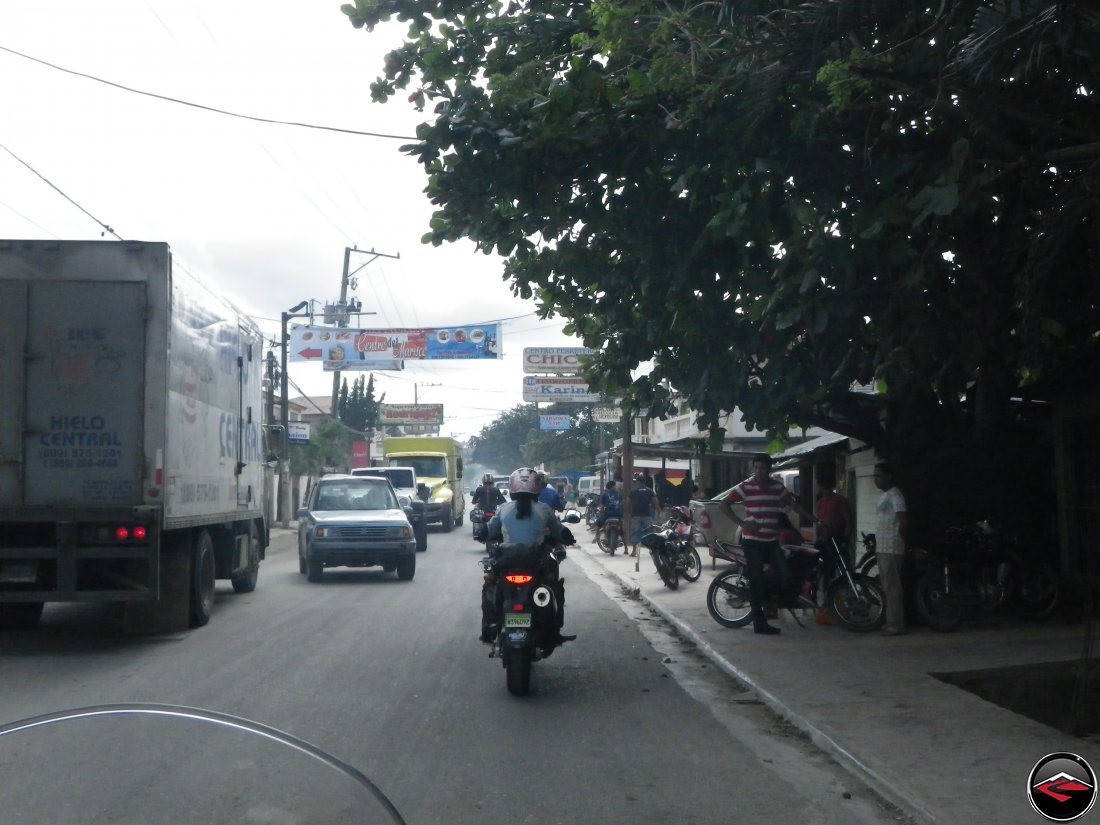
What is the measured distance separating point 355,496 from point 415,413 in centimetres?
6447

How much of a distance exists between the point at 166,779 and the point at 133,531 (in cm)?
877

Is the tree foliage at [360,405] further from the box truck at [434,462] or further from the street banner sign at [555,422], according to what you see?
the box truck at [434,462]

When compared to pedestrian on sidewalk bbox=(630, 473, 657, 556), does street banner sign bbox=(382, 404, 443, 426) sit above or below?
above

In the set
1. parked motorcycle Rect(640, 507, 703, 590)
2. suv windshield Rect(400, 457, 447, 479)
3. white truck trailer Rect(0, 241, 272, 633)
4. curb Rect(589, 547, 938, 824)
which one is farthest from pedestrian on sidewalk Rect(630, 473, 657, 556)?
suv windshield Rect(400, 457, 447, 479)

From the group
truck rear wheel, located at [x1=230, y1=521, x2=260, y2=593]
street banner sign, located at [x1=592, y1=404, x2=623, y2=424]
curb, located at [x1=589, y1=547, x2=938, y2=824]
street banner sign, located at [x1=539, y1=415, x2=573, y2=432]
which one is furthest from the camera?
street banner sign, located at [x1=539, y1=415, x2=573, y2=432]

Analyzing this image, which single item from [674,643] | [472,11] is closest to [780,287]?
[472,11]

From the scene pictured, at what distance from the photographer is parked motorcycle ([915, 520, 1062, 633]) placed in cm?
1259

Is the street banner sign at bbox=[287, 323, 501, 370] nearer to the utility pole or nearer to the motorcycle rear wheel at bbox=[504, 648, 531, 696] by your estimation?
the utility pole

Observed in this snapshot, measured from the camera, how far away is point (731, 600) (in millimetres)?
13156

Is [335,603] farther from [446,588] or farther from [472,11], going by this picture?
[472,11]

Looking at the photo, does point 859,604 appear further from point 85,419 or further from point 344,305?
point 344,305

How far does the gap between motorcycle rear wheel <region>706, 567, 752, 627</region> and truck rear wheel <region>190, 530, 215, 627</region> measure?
591 cm

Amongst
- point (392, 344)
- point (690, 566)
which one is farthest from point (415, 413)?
point (690, 566)

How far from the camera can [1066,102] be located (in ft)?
31.6
